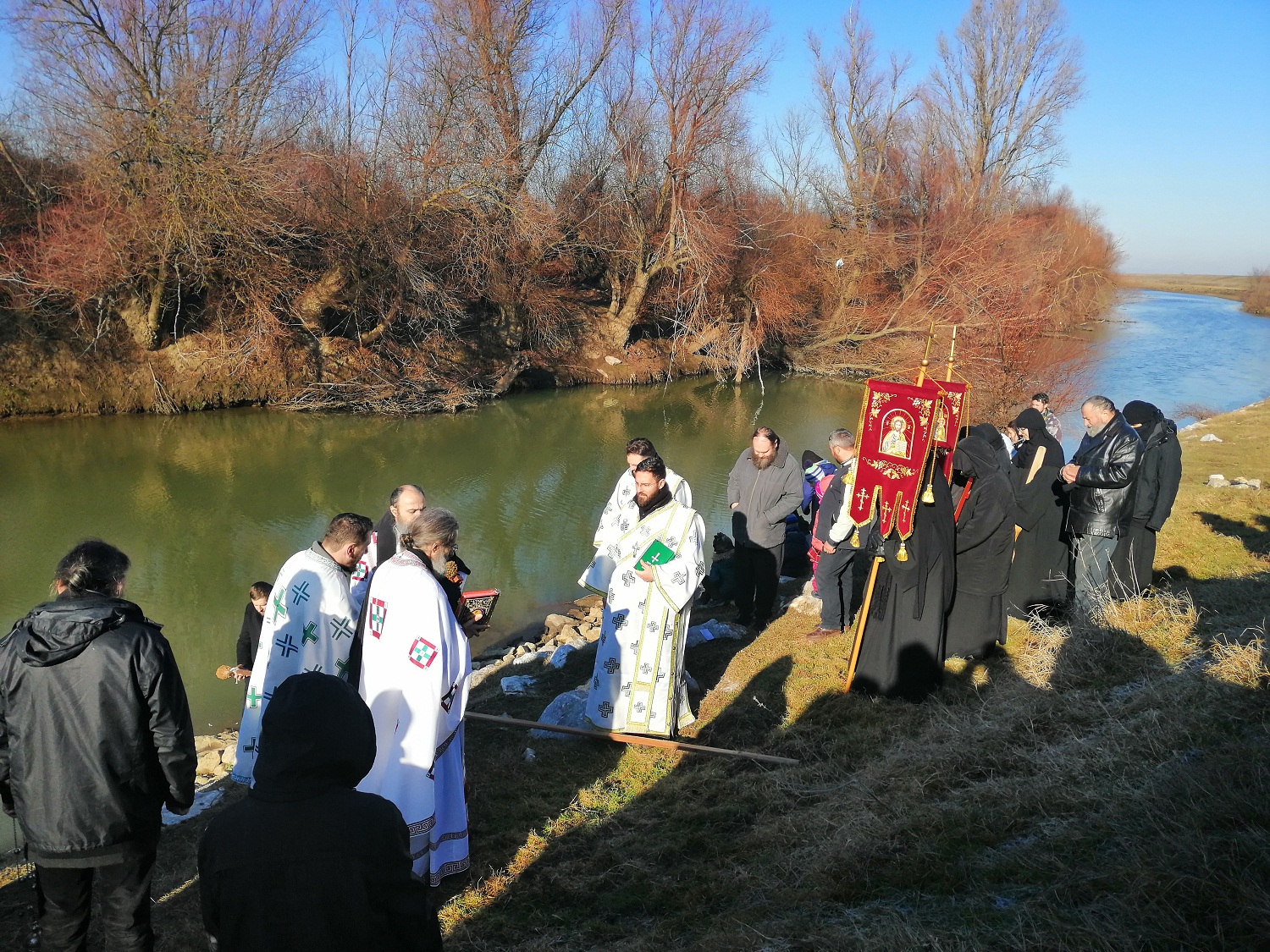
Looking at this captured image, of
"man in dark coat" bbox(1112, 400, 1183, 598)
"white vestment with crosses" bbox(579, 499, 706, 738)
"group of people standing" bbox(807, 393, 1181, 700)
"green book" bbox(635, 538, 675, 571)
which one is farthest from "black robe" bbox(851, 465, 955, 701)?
"man in dark coat" bbox(1112, 400, 1183, 598)

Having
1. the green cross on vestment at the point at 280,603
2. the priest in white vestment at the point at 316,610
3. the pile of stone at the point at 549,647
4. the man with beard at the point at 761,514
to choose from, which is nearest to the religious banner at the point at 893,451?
the man with beard at the point at 761,514

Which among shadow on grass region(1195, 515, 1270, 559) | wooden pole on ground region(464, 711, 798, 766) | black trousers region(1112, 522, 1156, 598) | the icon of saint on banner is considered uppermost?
the icon of saint on banner

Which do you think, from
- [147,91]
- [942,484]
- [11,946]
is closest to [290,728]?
[11,946]

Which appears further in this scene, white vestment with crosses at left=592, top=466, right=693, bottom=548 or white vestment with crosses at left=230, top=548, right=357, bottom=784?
white vestment with crosses at left=592, top=466, right=693, bottom=548

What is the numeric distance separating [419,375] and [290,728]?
21.8m

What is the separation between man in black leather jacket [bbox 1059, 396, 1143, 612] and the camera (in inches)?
250

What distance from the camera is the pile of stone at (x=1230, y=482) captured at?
40.4ft

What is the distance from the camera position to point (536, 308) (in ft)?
86.6

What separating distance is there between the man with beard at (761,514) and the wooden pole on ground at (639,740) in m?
2.63

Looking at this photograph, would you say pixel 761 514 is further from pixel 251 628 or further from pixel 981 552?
pixel 251 628

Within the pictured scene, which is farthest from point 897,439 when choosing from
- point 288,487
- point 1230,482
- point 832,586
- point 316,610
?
point 288,487

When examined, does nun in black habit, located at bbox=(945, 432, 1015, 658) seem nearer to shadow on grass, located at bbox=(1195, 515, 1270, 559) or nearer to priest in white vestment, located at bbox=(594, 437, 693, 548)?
priest in white vestment, located at bbox=(594, 437, 693, 548)

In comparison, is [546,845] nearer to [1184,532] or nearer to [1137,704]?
[1137,704]

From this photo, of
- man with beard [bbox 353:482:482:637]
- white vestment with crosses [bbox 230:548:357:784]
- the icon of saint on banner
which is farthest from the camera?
the icon of saint on banner
